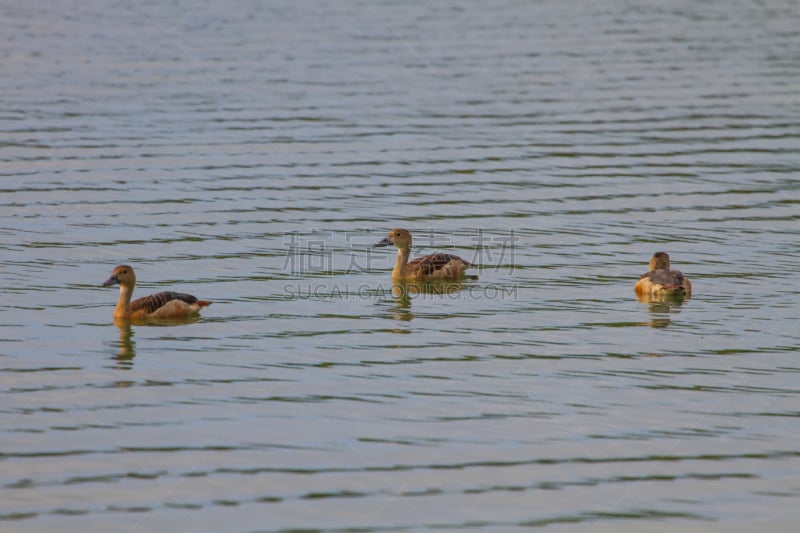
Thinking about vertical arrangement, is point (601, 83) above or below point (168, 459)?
above

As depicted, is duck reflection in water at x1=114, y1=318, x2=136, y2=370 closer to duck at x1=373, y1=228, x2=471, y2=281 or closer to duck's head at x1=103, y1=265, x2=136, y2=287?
duck's head at x1=103, y1=265, x2=136, y2=287

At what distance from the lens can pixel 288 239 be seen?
21.2 meters

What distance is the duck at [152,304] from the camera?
16688 mm

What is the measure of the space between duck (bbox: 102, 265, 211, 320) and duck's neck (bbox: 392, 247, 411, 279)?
362cm

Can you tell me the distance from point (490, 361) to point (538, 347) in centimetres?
85

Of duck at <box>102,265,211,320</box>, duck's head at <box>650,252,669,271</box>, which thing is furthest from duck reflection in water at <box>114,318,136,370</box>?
duck's head at <box>650,252,669,271</box>

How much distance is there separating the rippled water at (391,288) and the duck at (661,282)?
222 millimetres

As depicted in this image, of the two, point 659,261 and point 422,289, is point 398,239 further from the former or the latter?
point 659,261

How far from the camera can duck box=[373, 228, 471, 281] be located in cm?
1923

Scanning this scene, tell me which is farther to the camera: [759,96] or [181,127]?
[759,96]

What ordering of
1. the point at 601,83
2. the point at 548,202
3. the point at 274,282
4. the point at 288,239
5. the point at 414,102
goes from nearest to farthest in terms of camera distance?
the point at 274,282, the point at 288,239, the point at 548,202, the point at 414,102, the point at 601,83

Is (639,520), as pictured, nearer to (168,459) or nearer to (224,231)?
(168,459)

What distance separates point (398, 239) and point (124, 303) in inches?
174

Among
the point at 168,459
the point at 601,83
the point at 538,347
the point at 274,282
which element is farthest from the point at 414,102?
the point at 168,459
